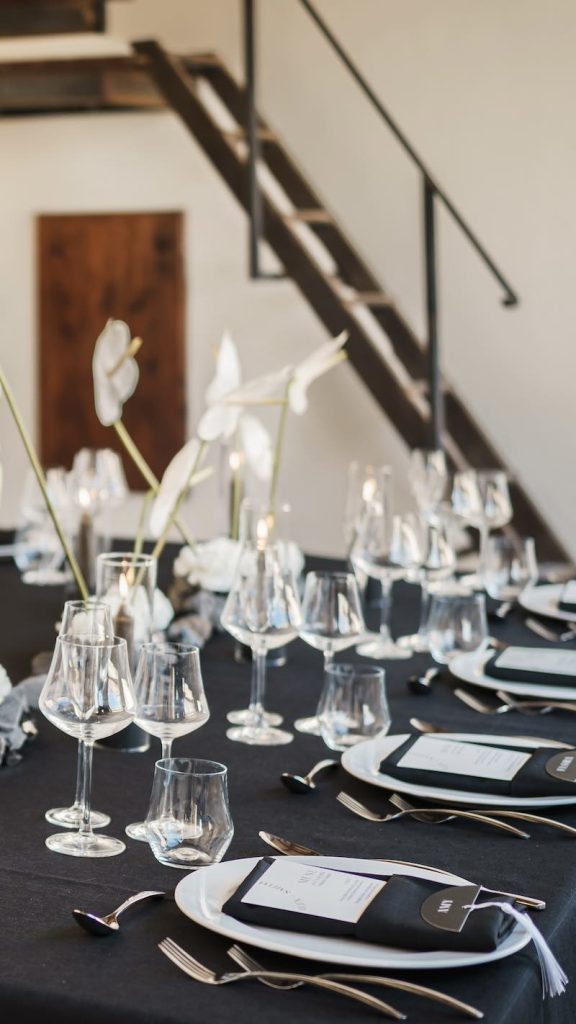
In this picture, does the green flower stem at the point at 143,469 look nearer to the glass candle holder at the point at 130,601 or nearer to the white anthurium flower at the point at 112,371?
the white anthurium flower at the point at 112,371

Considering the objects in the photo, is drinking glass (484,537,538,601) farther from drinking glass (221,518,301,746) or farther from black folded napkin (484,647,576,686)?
drinking glass (221,518,301,746)

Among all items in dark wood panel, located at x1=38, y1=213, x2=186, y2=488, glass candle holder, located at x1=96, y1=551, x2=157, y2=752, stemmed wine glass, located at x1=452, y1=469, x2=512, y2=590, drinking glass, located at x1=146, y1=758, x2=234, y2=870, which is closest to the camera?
drinking glass, located at x1=146, y1=758, x2=234, y2=870

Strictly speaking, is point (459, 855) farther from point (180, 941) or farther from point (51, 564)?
point (51, 564)

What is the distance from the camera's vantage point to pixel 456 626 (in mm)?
2031

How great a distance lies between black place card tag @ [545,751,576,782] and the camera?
137cm

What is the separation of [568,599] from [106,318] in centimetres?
415

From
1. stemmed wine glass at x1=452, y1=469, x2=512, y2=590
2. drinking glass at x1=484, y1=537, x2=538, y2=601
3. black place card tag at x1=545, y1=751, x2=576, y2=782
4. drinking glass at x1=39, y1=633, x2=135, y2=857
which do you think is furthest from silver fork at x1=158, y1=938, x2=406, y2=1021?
stemmed wine glass at x1=452, y1=469, x2=512, y2=590

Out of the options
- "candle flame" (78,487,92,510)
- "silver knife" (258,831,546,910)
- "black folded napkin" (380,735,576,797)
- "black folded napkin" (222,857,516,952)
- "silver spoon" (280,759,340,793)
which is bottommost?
"candle flame" (78,487,92,510)

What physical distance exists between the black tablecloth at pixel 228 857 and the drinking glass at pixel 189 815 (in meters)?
0.02

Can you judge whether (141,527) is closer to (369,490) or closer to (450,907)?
(369,490)

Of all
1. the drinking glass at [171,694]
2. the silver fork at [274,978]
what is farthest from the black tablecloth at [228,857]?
the drinking glass at [171,694]

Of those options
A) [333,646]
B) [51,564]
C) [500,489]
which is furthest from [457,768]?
[51,564]

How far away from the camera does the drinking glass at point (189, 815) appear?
1.15 m

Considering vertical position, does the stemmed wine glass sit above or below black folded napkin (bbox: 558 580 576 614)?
above
